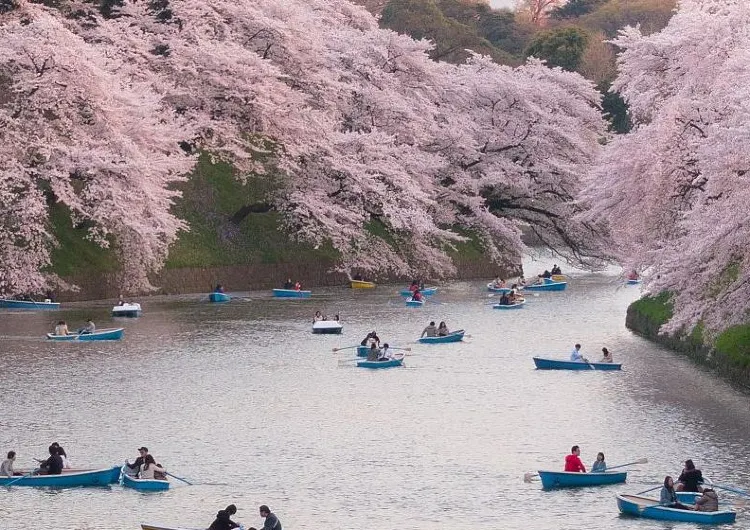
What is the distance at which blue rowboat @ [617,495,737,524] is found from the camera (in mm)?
28688

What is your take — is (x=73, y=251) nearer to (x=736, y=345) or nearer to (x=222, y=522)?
(x=736, y=345)

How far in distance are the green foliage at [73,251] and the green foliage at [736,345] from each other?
33181mm

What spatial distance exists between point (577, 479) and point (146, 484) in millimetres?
9663

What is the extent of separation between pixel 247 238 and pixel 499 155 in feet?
64.5

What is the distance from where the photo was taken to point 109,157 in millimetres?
64688

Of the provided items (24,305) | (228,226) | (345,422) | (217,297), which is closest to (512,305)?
(217,297)

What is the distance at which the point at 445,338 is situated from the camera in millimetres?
56125

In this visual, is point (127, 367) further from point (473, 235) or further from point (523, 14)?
point (523, 14)

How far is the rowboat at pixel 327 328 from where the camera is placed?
57188 millimetres

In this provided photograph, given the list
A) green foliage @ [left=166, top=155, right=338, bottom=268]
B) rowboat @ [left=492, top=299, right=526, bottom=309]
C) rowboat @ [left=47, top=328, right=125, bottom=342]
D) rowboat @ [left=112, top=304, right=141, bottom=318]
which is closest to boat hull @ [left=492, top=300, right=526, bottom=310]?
rowboat @ [left=492, top=299, right=526, bottom=309]

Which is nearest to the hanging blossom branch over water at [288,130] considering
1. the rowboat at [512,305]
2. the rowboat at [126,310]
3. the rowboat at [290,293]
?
the rowboat at [126,310]

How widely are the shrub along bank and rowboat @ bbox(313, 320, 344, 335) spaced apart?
12.9 m

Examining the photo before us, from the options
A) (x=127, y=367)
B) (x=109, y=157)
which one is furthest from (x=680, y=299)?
(x=109, y=157)

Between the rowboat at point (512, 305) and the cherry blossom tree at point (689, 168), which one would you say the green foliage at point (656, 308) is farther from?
the rowboat at point (512, 305)
